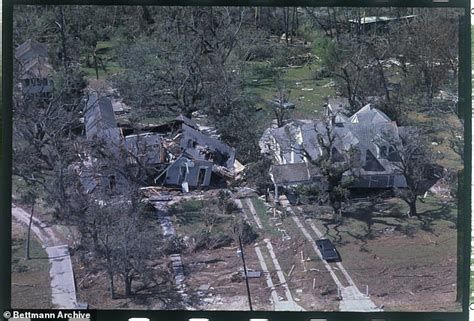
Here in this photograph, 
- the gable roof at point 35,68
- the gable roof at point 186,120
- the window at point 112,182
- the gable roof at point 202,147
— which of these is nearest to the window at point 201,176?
the gable roof at point 202,147

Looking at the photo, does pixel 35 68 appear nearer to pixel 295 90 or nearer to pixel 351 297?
pixel 295 90

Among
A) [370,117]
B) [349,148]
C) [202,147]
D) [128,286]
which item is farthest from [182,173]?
[370,117]

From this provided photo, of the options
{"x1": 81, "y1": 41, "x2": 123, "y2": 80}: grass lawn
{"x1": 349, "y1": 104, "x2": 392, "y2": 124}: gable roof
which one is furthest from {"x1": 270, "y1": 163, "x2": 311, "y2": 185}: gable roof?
{"x1": 81, "y1": 41, "x2": 123, "y2": 80}: grass lawn

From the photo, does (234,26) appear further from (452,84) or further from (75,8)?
(452,84)

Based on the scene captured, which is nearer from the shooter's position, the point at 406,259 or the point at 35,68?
the point at 406,259

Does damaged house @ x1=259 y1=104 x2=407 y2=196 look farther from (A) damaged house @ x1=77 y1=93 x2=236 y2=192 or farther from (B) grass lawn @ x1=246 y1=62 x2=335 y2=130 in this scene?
(A) damaged house @ x1=77 y1=93 x2=236 y2=192

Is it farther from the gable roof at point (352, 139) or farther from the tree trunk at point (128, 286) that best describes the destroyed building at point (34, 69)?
the gable roof at point (352, 139)

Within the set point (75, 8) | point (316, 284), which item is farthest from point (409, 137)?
point (75, 8)
